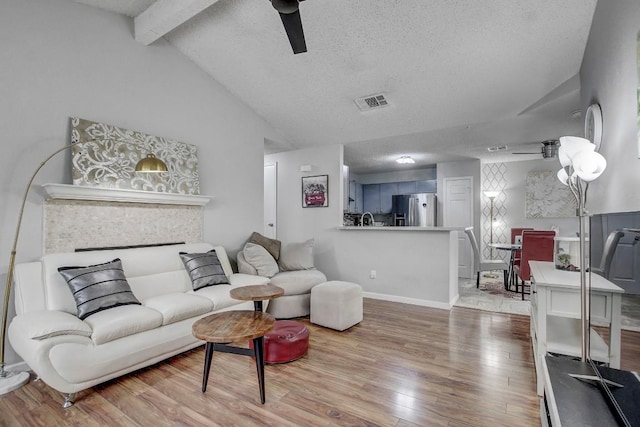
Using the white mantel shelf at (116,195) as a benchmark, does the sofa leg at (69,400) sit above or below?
below

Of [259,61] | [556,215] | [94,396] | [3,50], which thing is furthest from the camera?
[556,215]

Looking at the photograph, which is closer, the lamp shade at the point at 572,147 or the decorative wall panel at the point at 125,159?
the lamp shade at the point at 572,147

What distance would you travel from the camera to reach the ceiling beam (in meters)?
2.74

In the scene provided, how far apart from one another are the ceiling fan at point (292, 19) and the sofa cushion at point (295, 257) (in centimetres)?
261

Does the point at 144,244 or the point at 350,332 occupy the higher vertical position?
the point at 144,244

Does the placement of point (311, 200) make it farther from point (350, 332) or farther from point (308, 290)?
point (350, 332)

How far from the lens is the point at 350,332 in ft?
10.4

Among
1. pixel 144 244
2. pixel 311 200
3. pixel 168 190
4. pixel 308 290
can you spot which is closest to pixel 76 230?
pixel 144 244

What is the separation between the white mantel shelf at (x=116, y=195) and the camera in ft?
8.31

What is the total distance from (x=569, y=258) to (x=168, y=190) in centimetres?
382

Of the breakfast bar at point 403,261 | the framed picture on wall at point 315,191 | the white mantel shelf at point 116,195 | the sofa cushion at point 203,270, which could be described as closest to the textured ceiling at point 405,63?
the framed picture on wall at point 315,191

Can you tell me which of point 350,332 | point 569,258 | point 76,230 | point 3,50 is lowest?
point 350,332

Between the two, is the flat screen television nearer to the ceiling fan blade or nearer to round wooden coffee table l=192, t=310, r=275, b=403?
round wooden coffee table l=192, t=310, r=275, b=403

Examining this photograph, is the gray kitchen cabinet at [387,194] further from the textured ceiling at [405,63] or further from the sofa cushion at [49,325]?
the sofa cushion at [49,325]
